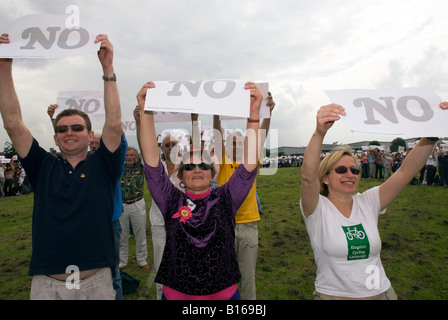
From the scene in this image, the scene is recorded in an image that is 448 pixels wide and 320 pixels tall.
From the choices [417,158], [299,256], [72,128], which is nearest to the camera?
[72,128]

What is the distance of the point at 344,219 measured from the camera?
2586mm

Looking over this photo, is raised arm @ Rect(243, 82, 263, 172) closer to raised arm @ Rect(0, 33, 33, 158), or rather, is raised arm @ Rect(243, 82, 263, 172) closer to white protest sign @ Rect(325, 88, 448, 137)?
white protest sign @ Rect(325, 88, 448, 137)

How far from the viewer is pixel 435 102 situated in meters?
2.49

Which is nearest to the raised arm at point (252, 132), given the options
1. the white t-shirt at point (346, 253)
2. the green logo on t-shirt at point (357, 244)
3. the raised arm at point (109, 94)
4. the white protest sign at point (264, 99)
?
the white protest sign at point (264, 99)

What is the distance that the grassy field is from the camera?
4.72 metres

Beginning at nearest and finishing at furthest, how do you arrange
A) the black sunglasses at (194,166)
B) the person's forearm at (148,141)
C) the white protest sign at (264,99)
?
the person's forearm at (148,141), the black sunglasses at (194,166), the white protest sign at (264,99)

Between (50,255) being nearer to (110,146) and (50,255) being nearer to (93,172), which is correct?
(93,172)

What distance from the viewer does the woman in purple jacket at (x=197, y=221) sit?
2.22 metres

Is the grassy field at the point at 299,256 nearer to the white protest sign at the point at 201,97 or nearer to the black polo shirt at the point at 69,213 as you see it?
the black polo shirt at the point at 69,213

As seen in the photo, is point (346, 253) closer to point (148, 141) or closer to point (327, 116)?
point (327, 116)

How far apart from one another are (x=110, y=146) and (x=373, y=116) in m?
2.29

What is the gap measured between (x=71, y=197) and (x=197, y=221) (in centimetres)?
107

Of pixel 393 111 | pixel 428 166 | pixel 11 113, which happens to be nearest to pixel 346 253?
pixel 393 111

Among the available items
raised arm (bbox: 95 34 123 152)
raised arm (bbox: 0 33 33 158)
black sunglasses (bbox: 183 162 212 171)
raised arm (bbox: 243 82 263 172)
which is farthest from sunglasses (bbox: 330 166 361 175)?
raised arm (bbox: 0 33 33 158)
